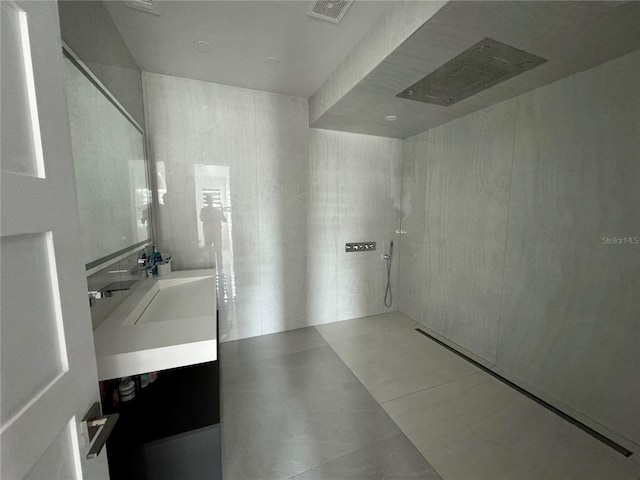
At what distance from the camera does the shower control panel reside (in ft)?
10.3

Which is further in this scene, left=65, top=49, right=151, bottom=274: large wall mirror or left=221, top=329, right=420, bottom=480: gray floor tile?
left=221, top=329, right=420, bottom=480: gray floor tile

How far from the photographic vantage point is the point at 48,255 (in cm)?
52

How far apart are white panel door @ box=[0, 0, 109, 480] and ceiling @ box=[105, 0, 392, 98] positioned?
4.32ft

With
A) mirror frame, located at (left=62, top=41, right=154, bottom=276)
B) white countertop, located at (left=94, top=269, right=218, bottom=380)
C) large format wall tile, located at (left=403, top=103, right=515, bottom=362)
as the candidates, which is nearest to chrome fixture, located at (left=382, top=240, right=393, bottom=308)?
large format wall tile, located at (left=403, top=103, right=515, bottom=362)

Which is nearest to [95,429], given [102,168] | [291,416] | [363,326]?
[102,168]

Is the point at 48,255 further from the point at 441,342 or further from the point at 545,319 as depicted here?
the point at 441,342

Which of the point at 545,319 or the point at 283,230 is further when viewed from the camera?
the point at 283,230

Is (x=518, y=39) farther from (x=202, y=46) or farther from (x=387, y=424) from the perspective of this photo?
(x=387, y=424)

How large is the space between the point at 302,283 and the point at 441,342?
1672mm

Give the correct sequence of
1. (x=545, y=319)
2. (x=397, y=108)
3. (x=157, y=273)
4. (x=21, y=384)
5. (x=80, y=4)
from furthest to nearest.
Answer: (x=397, y=108) < (x=157, y=273) < (x=545, y=319) < (x=80, y=4) < (x=21, y=384)

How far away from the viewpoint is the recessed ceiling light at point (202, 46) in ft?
5.92

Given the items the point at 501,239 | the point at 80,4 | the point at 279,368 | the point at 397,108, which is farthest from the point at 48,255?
the point at 501,239

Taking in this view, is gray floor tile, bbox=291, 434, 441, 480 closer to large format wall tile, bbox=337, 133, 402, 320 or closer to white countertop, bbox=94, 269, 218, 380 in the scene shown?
white countertop, bbox=94, 269, 218, 380

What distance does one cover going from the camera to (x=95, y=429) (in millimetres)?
617
